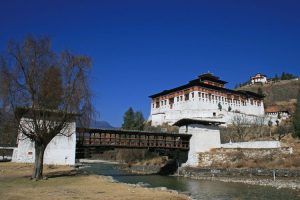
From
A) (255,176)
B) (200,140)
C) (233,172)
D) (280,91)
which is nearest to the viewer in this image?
(255,176)

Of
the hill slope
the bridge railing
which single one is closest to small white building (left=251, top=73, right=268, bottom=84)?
the hill slope

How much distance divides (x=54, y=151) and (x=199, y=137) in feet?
70.4

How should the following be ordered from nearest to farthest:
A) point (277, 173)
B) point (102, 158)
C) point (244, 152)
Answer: point (277, 173) → point (244, 152) → point (102, 158)

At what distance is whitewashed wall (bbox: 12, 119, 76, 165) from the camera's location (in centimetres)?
3697

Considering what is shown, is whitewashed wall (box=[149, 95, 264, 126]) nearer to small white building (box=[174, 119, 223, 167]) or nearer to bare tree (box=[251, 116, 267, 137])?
bare tree (box=[251, 116, 267, 137])

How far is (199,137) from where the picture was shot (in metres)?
48.2

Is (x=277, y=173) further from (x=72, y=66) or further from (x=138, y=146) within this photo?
(x=72, y=66)

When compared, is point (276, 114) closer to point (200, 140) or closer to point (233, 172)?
point (200, 140)

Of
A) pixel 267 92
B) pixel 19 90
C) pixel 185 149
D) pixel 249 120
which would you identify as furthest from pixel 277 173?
pixel 267 92

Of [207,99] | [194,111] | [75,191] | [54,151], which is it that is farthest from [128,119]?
[75,191]

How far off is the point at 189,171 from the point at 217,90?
4547 centimetres

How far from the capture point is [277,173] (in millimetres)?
32500

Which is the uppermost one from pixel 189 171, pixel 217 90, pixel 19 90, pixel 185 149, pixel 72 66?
pixel 217 90

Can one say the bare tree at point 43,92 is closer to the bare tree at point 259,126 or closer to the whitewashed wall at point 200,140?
the whitewashed wall at point 200,140
